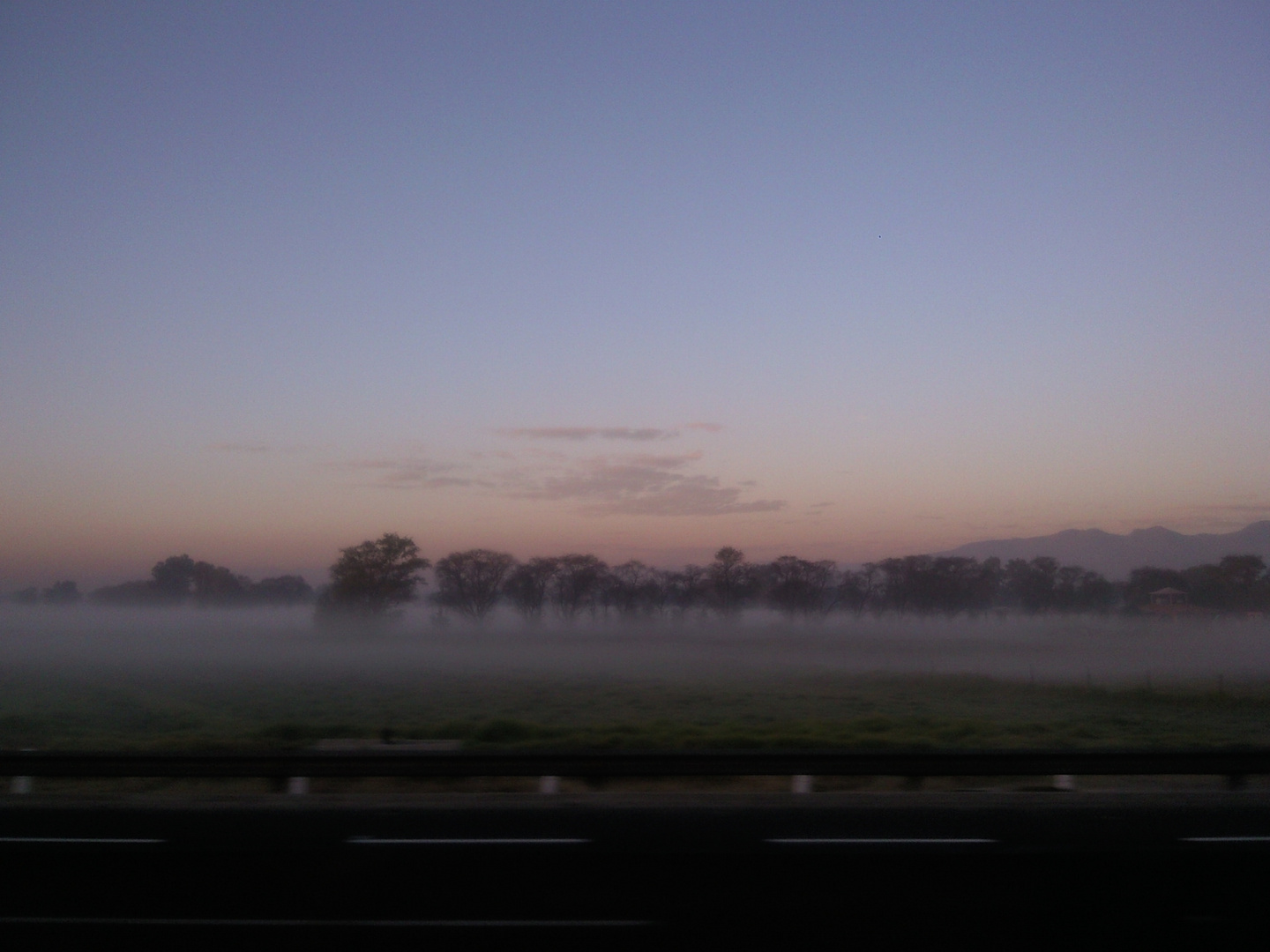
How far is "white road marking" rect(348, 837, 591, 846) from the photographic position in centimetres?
789

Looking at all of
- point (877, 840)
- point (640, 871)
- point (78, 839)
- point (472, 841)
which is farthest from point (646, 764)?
point (78, 839)

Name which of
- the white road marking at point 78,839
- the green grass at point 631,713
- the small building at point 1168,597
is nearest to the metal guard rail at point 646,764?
the white road marking at point 78,839

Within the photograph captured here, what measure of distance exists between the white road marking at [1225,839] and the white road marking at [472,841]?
5.34 m

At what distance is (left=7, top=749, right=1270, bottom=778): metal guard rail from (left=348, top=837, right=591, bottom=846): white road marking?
1.92 meters

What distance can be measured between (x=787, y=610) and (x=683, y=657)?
4706 millimetres

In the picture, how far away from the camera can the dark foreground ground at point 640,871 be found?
5.58 metres

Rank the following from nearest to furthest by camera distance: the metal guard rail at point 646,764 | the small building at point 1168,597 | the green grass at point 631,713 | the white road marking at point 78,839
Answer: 1. the white road marking at point 78,839
2. the metal guard rail at point 646,764
3. the green grass at point 631,713
4. the small building at point 1168,597

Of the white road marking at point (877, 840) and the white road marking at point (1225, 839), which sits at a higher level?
the white road marking at point (877, 840)

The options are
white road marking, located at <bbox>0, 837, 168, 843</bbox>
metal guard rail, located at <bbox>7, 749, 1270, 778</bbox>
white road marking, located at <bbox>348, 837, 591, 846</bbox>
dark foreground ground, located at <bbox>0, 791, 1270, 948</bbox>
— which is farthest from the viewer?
metal guard rail, located at <bbox>7, 749, 1270, 778</bbox>

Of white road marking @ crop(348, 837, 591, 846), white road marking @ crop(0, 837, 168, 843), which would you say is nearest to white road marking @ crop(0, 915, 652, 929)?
white road marking @ crop(348, 837, 591, 846)

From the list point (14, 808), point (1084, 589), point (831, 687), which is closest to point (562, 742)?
point (14, 808)

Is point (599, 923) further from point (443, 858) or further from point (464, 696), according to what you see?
point (464, 696)

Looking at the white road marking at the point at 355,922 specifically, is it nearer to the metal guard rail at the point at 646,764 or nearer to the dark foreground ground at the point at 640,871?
the dark foreground ground at the point at 640,871

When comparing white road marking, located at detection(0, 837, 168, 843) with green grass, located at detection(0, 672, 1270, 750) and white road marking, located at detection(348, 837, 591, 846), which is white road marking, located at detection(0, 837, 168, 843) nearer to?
white road marking, located at detection(348, 837, 591, 846)
